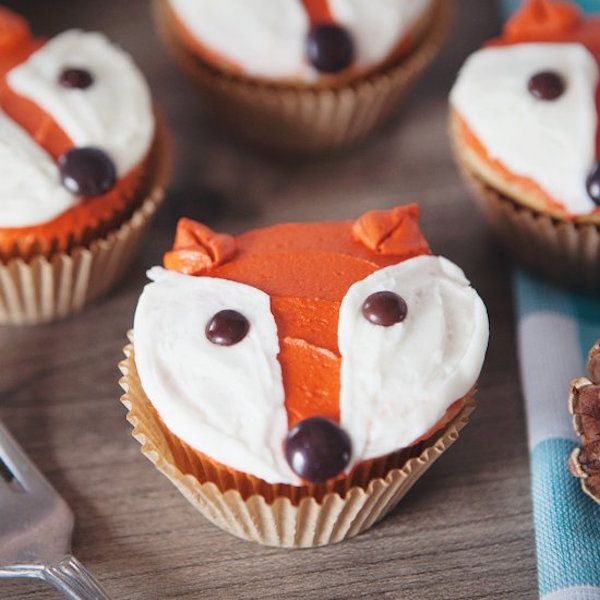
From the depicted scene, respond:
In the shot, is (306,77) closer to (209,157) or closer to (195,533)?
(209,157)

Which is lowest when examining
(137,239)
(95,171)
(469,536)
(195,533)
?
(469,536)

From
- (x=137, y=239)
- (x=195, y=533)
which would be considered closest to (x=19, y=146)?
(x=137, y=239)

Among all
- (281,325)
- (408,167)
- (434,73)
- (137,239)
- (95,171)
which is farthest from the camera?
(434,73)

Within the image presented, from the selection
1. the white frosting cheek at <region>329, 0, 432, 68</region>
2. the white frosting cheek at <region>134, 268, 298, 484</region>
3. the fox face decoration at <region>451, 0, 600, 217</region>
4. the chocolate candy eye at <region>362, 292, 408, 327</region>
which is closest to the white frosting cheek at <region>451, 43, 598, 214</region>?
the fox face decoration at <region>451, 0, 600, 217</region>

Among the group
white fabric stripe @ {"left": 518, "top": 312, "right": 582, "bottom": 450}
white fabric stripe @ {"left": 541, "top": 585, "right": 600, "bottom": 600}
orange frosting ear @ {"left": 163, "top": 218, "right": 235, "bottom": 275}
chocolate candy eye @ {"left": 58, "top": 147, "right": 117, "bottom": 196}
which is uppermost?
chocolate candy eye @ {"left": 58, "top": 147, "right": 117, "bottom": 196}

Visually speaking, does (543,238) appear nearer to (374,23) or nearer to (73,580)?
(374,23)

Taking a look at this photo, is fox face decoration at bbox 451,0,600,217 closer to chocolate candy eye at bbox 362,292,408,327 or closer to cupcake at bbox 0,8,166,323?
chocolate candy eye at bbox 362,292,408,327

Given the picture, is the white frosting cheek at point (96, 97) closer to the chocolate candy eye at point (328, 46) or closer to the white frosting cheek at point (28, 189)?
the white frosting cheek at point (28, 189)
